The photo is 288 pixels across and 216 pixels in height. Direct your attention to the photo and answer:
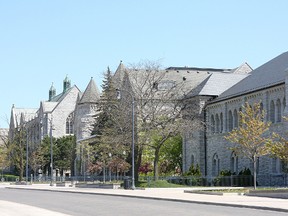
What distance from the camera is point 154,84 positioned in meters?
62.0

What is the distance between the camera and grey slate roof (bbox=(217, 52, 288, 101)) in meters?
62.8

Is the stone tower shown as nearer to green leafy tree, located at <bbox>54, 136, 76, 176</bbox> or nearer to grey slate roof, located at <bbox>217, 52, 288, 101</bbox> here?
green leafy tree, located at <bbox>54, 136, 76, 176</bbox>

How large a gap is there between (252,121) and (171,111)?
56.2 feet

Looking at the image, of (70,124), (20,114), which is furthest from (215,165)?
(20,114)

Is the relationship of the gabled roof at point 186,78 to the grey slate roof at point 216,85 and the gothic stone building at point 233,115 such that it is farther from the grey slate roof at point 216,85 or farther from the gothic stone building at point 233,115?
the gothic stone building at point 233,115

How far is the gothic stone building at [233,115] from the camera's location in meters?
60.9

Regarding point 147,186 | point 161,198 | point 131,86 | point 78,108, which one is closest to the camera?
point 161,198

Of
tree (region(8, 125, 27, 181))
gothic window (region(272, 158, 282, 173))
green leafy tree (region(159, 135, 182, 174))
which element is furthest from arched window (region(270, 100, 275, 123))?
tree (region(8, 125, 27, 181))

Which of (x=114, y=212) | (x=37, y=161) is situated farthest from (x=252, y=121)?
(x=37, y=161)

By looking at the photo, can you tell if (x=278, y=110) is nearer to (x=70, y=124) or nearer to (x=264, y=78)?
(x=264, y=78)

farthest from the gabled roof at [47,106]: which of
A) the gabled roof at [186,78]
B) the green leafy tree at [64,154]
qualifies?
the gabled roof at [186,78]

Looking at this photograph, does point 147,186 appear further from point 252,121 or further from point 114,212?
point 114,212

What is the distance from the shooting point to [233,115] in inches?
2761

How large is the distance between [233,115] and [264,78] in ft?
19.7
